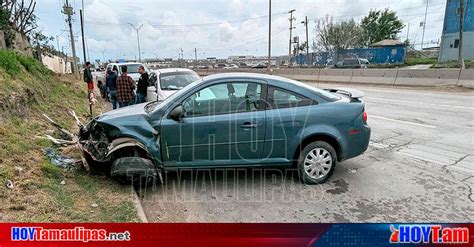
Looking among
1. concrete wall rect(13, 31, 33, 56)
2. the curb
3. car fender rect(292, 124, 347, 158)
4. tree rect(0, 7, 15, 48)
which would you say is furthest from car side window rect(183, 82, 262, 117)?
concrete wall rect(13, 31, 33, 56)

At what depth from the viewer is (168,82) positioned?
8578mm

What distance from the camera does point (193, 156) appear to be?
13.1ft

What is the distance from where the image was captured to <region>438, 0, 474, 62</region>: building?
33.5m

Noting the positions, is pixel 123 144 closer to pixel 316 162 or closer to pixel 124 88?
pixel 316 162

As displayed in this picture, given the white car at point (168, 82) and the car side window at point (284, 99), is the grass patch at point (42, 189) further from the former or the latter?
the white car at point (168, 82)

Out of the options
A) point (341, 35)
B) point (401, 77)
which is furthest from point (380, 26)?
point (401, 77)

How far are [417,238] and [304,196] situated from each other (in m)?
1.71

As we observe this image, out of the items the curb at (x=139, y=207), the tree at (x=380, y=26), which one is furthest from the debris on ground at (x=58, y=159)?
the tree at (x=380, y=26)

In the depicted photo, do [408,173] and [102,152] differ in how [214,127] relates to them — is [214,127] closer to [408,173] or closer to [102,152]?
[102,152]

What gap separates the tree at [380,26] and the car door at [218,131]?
66.3m

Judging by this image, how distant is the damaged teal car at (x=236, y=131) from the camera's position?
394 cm

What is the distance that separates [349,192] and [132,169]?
9.76ft

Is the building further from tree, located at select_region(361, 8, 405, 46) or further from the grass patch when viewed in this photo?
the grass patch

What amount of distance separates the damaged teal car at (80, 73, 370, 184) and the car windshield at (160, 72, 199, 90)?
166 inches
